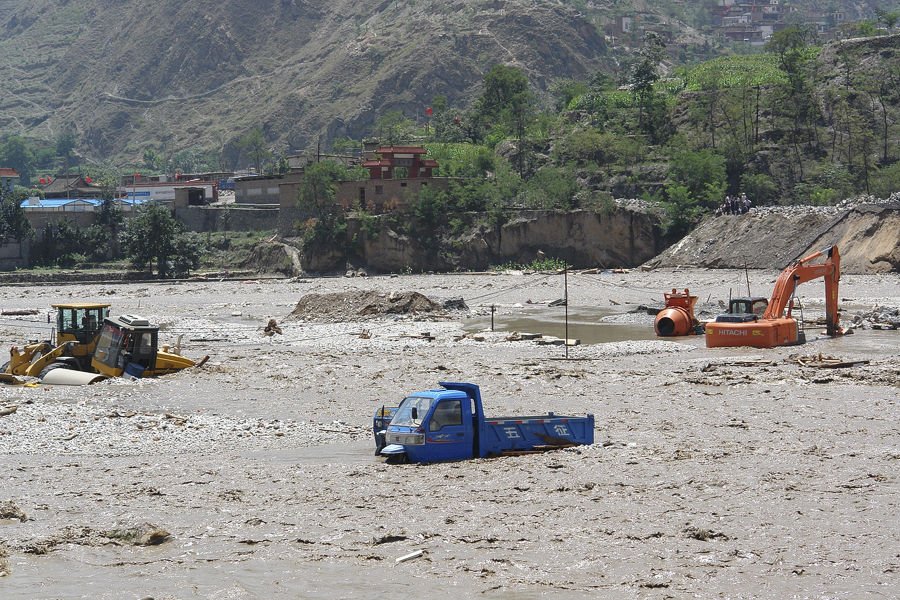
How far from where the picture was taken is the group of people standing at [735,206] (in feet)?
226

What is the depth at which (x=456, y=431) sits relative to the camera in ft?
54.0

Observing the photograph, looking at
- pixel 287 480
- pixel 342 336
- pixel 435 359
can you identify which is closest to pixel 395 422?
pixel 287 480

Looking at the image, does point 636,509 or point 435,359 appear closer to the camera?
point 636,509

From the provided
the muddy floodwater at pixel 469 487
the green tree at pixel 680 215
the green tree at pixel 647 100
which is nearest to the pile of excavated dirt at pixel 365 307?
the muddy floodwater at pixel 469 487

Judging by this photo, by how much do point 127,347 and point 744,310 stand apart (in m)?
18.3

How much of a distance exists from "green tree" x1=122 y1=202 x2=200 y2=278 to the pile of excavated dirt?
37.5 meters

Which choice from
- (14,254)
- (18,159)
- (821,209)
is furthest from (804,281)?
(18,159)

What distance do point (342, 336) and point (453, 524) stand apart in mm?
24867

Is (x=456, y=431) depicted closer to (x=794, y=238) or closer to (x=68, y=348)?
(x=68, y=348)

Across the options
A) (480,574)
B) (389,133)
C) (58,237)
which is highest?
(389,133)

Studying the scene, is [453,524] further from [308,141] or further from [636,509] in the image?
[308,141]

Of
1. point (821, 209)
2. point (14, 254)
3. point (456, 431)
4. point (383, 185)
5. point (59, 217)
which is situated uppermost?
point (383, 185)

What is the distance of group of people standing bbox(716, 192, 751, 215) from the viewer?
6875cm

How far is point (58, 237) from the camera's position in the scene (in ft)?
288
